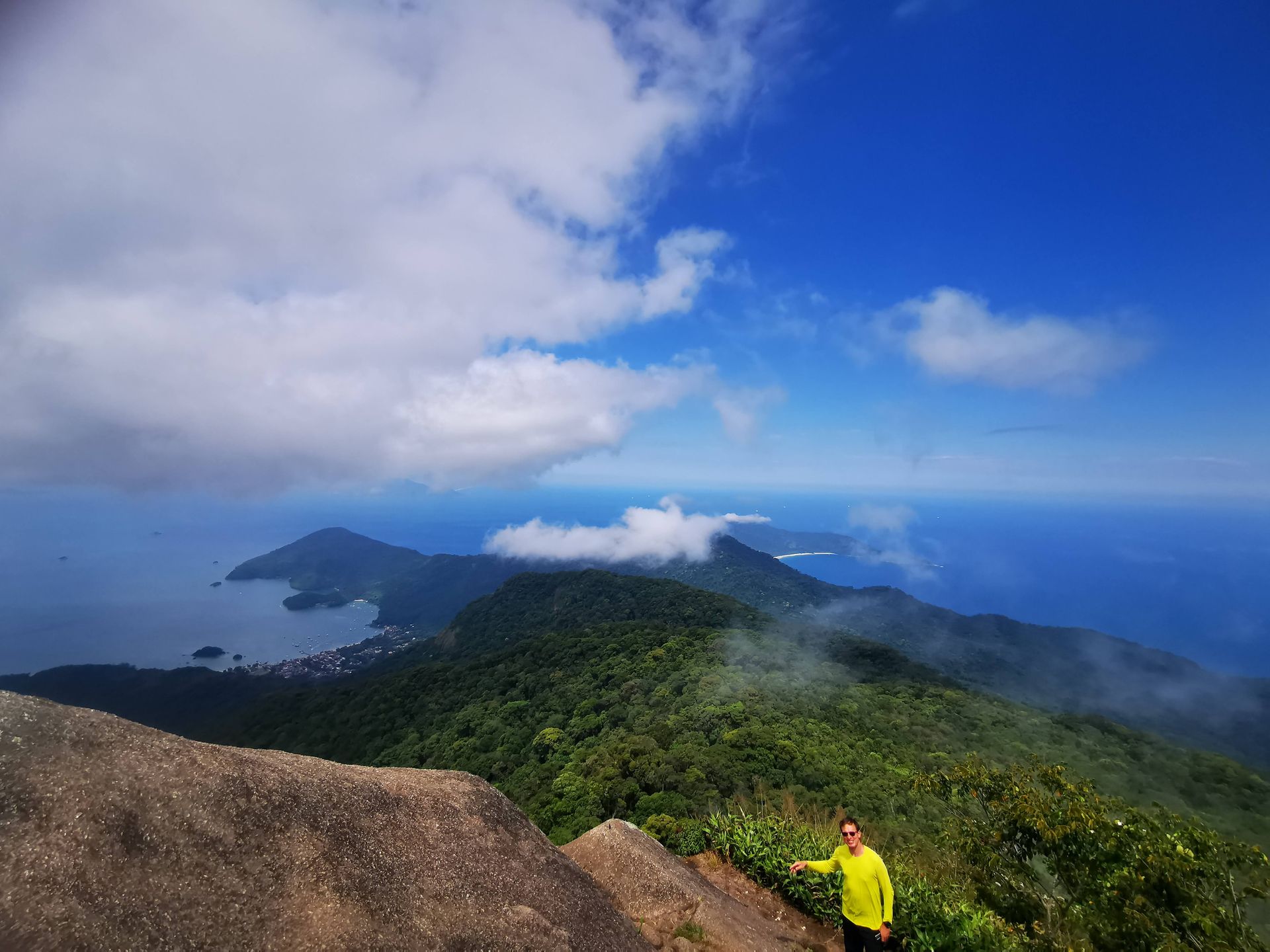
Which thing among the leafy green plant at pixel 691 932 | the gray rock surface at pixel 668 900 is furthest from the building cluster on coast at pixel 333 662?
the leafy green plant at pixel 691 932

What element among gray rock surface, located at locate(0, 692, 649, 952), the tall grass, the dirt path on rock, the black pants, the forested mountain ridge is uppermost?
gray rock surface, located at locate(0, 692, 649, 952)

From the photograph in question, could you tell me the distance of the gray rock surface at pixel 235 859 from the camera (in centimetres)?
393

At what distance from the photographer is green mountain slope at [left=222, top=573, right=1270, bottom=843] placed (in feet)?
92.6

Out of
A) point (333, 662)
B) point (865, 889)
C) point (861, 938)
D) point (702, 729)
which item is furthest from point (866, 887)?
point (333, 662)

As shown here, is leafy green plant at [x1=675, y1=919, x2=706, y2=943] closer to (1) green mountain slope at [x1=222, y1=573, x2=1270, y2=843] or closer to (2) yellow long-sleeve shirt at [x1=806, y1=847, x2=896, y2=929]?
(2) yellow long-sleeve shirt at [x1=806, y1=847, x2=896, y2=929]

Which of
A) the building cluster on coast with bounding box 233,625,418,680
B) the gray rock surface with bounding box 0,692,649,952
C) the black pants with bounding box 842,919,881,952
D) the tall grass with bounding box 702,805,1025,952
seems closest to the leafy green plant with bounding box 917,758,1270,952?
the tall grass with bounding box 702,805,1025,952

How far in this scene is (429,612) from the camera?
175250mm

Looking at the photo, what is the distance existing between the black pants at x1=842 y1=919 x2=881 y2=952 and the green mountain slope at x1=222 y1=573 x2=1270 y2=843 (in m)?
9.28

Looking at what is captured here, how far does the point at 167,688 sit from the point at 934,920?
120445 millimetres

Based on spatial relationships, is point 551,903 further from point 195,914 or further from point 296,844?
point 195,914

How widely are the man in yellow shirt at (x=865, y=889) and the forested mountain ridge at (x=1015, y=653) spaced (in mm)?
72269

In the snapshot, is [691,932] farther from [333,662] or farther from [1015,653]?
[1015,653]

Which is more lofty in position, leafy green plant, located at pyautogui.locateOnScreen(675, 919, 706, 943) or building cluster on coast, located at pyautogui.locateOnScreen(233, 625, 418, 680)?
leafy green plant, located at pyautogui.locateOnScreen(675, 919, 706, 943)

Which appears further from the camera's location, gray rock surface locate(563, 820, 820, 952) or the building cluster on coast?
the building cluster on coast
